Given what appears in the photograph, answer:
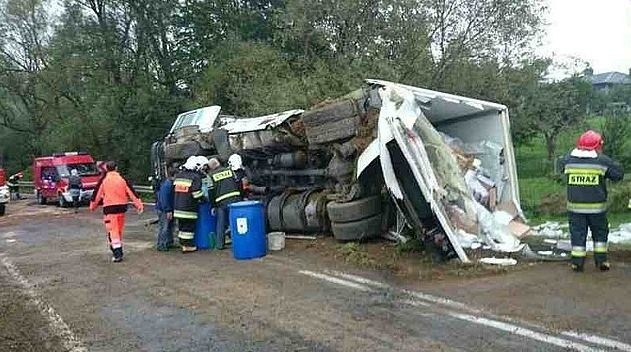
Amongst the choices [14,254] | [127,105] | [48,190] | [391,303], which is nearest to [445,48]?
[14,254]

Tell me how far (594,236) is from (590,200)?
39 cm

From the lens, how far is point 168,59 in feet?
96.6

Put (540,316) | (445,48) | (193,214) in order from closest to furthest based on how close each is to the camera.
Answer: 1. (540,316)
2. (193,214)
3. (445,48)

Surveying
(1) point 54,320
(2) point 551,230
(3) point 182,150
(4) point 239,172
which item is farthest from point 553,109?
(1) point 54,320

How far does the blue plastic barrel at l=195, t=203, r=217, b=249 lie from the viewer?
33.7ft

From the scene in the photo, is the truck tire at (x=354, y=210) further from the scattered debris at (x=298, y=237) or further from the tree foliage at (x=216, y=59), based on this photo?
the tree foliage at (x=216, y=59)

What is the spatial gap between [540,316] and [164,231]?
6603 mm

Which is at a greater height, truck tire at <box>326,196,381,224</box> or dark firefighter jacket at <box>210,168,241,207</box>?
dark firefighter jacket at <box>210,168,241,207</box>

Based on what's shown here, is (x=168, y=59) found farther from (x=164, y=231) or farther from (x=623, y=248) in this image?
(x=623, y=248)

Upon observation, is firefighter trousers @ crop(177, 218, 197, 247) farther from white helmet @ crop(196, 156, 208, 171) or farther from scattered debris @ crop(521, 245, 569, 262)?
scattered debris @ crop(521, 245, 569, 262)

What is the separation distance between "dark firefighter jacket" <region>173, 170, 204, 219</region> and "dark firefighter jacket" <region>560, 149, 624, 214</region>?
211 inches

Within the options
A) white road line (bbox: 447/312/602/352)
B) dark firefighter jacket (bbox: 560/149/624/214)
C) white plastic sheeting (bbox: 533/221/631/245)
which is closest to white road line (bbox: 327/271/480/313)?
white road line (bbox: 447/312/602/352)

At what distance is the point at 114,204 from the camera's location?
9.84 m

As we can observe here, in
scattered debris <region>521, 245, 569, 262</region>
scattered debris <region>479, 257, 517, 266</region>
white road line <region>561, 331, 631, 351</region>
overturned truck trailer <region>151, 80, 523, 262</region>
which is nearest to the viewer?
white road line <region>561, 331, 631, 351</region>
